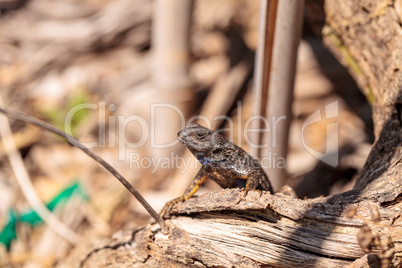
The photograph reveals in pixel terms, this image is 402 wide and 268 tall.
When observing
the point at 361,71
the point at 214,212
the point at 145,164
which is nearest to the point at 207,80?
the point at 145,164

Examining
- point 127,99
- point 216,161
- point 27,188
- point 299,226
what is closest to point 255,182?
point 216,161

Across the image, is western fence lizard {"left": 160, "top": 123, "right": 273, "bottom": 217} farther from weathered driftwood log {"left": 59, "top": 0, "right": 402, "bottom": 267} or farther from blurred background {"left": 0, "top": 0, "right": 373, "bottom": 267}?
blurred background {"left": 0, "top": 0, "right": 373, "bottom": 267}

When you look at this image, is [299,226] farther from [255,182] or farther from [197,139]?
[197,139]

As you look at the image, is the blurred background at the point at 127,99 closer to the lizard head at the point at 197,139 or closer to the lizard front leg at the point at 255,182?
the lizard front leg at the point at 255,182

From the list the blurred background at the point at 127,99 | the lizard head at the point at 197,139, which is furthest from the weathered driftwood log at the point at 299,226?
the blurred background at the point at 127,99

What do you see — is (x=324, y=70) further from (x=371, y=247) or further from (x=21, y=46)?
(x=21, y=46)

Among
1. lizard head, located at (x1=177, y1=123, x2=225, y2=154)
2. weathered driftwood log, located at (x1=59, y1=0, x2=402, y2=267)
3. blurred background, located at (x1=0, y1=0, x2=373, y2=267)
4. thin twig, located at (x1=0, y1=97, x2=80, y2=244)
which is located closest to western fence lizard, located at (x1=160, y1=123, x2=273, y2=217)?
lizard head, located at (x1=177, y1=123, x2=225, y2=154)
